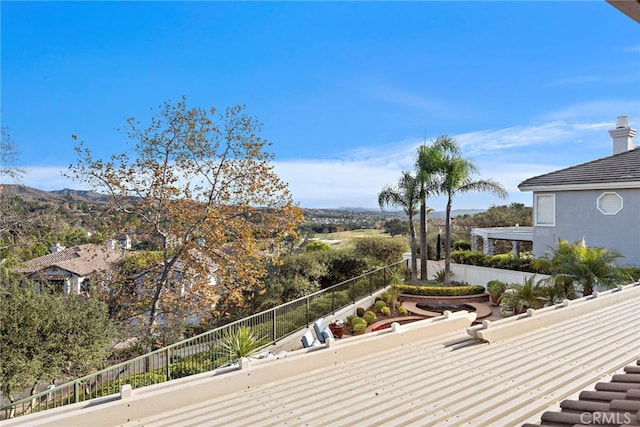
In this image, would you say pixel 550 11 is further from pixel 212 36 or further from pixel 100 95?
pixel 100 95

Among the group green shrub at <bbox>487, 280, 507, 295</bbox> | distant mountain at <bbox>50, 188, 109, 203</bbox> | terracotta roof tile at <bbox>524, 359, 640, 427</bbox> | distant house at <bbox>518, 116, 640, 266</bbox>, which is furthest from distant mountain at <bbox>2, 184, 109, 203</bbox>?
distant house at <bbox>518, 116, 640, 266</bbox>

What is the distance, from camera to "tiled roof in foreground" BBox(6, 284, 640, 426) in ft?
12.4

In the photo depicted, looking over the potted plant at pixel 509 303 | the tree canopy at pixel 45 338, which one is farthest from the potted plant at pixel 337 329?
the tree canopy at pixel 45 338

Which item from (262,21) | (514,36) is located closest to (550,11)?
(514,36)

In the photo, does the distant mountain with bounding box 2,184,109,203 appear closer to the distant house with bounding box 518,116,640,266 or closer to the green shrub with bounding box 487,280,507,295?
the green shrub with bounding box 487,280,507,295

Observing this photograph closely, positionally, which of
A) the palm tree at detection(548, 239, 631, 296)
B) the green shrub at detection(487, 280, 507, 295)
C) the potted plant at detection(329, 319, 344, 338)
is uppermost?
the palm tree at detection(548, 239, 631, 296)

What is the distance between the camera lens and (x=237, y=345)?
9.41 metres

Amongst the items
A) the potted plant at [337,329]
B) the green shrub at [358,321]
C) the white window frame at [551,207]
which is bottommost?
the potted plant at [337,329]

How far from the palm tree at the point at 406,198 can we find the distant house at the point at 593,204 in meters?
4.65

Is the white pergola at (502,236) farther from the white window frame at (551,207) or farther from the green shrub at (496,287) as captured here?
the green shrub at (496,287)

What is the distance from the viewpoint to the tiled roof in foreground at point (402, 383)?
377 cm

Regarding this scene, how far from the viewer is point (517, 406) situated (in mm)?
3879

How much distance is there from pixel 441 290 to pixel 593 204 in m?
6.79

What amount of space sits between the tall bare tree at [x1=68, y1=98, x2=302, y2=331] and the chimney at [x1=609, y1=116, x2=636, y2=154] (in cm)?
1580
